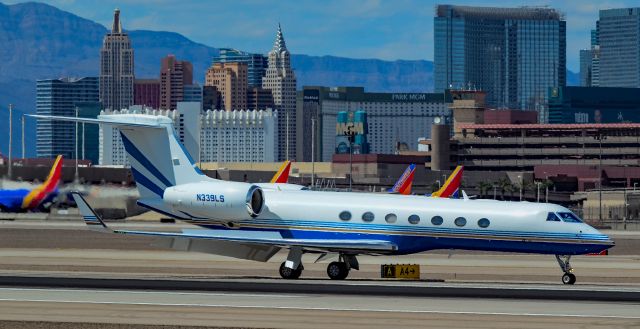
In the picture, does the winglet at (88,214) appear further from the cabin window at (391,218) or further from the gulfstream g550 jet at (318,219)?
the cabin window at (391,218)

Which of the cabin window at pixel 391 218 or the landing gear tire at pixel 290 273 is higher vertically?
the cabin window at pixel 391 218

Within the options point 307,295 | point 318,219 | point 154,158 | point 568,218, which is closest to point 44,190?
point 154,158

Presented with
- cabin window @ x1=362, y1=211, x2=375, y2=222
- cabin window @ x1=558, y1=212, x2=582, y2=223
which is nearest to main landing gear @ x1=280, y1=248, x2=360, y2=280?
cabin window @ x1=362, y1=211, x2=375, y2=222

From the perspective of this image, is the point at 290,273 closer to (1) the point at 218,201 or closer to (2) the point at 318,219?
(2) the point at 318,219

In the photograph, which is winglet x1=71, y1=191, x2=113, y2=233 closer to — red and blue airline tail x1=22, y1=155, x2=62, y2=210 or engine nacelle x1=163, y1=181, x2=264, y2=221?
engine nacelle x1=163, y1=181, x2=264, y2=221

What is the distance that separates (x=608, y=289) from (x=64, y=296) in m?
19.6

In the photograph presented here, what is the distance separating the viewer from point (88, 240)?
9325 centimetres

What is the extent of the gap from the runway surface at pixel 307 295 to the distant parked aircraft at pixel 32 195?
46564 millimetres

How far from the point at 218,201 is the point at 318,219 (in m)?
4.05

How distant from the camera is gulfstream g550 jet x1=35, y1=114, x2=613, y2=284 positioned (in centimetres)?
5753

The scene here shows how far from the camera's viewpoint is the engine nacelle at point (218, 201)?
59.4 meters

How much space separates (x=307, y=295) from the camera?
49906 millimetres

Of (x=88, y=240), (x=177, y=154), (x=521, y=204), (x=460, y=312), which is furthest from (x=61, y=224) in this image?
(x=460, y=312)

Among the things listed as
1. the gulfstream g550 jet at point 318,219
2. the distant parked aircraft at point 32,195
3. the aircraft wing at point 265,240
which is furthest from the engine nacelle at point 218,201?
the distant parked aircraft at point 32,195
